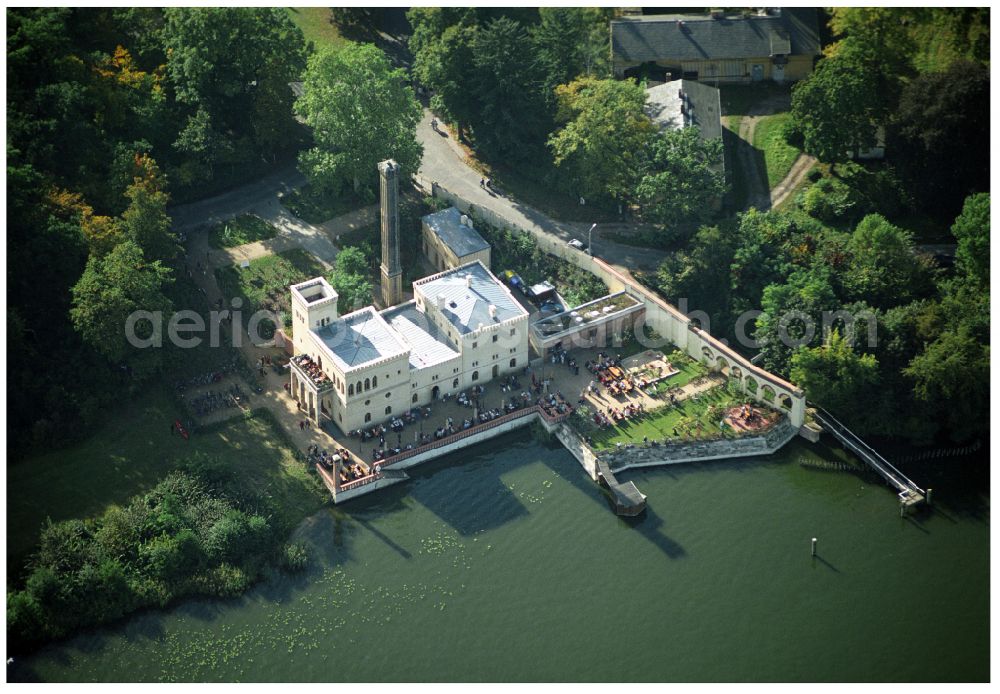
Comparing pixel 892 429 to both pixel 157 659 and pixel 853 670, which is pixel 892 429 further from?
pixel 157 659

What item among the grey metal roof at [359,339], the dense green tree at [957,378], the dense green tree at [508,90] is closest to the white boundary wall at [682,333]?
the dense green tree at [508,90]

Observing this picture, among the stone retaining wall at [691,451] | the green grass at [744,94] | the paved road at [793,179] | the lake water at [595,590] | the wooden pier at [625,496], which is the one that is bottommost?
the lake water at [595,590]

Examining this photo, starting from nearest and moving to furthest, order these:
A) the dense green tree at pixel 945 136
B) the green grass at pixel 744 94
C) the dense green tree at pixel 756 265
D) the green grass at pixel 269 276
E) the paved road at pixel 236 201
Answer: the dense green tree at pixel 756 265
the green grass at pixel 269 276
the dense green tree at pixel 945 136
the paved road at pixel 236 201
the green grass at pixel 744 94

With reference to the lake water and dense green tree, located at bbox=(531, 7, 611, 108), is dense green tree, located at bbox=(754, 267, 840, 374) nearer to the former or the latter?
the lake water

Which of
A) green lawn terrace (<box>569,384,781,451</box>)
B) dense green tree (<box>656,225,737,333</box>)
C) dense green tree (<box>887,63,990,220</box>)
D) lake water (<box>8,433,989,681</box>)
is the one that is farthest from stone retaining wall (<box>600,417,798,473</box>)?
dense green tree (<box>887,63,990,220</box>)

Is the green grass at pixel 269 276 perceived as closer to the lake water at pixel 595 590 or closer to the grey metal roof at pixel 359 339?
the grey metal roof at pixel 359 339

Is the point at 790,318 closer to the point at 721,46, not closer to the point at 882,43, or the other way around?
the point at 882,43
